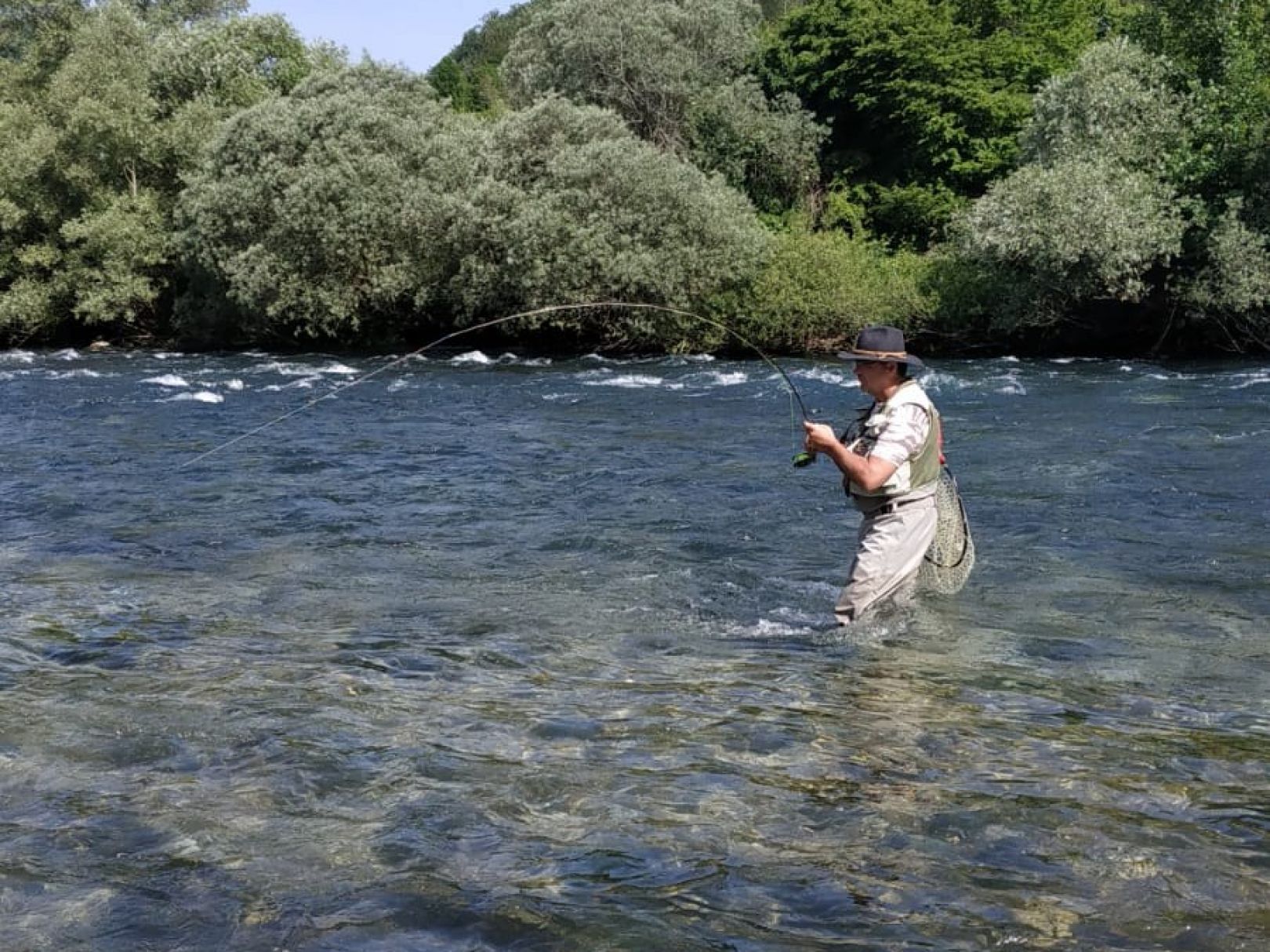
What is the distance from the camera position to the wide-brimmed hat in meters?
7.56

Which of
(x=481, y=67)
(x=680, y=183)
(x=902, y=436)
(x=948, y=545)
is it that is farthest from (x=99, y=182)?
(x=481, y=67)

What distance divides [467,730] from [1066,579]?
551 centimetres

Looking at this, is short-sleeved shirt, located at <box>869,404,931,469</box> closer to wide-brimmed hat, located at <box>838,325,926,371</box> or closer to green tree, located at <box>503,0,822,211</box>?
wide-brimmed hat, located at <box>838,325,926,371</box>

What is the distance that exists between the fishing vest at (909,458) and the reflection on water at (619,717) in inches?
36.3

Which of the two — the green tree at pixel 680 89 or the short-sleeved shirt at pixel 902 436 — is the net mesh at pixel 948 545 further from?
the green tree at pixel 680 89

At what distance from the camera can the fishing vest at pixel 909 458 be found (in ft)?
25.3

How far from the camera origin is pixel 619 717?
671 centimetres

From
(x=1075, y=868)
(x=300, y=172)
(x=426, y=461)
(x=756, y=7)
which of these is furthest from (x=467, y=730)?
(x=756, y=7)

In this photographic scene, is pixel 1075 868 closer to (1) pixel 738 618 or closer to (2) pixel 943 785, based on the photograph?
(2) pixel 943 785

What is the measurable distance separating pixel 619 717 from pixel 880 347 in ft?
8.53

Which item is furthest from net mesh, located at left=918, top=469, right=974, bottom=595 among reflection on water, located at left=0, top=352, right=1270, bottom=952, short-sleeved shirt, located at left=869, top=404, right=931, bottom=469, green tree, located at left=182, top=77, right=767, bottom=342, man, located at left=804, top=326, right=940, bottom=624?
green tree, located at left=182, top=77, right=767, bottom=342

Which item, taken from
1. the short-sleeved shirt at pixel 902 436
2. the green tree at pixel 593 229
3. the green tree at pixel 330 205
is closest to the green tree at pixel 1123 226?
the green tree at pixel 593 229

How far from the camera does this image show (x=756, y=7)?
51.5 m

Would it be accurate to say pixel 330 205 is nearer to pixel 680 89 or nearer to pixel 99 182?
pixel 99 182
